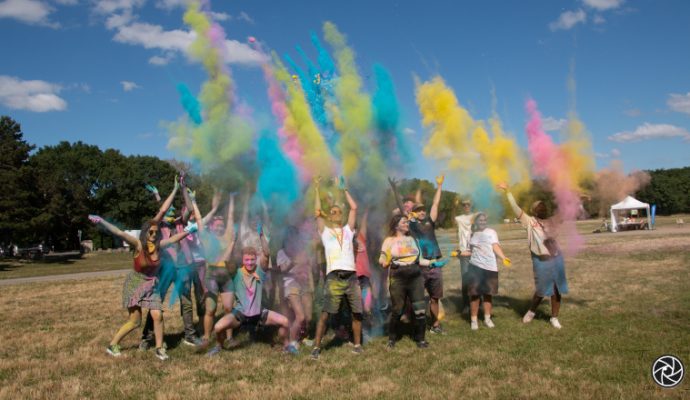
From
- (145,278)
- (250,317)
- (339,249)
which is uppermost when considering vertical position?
(339,249)

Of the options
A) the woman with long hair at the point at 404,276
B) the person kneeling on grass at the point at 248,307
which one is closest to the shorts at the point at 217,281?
the person kneeling on grass at the point at 248,307

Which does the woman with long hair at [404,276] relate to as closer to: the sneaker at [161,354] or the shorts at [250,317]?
the shorts at [250,317]

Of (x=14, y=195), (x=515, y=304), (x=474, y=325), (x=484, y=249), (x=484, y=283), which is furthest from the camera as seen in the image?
(x=14, y=195)

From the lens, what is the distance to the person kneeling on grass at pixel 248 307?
6.58m

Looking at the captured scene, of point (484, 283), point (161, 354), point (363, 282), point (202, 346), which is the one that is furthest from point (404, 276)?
point (161, 354)

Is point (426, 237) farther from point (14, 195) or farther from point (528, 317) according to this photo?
point (14, 195)

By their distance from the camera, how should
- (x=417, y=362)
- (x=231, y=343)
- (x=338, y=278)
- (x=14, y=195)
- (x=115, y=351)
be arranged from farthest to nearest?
(x=14, y=195)
(x=231, y=343)
(x=115, y=351)
(x=338, y=278)
(x=417, y=362)

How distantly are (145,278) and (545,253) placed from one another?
20.3 ft

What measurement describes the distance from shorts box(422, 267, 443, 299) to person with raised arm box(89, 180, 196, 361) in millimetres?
3564

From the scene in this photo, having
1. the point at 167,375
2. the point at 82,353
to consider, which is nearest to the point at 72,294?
the point at 82,353

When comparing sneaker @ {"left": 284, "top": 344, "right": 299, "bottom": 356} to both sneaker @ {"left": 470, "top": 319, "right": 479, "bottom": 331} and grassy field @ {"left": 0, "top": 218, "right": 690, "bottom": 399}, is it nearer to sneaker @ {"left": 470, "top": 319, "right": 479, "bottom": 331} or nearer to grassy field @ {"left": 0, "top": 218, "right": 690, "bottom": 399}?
grassy field @ {"left": 0, "top": 218, "right": 690, "bottom": 399}

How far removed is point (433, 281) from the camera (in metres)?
7.35

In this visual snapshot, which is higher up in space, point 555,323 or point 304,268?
point 304,268

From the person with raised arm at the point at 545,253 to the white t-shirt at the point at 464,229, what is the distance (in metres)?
0.75
